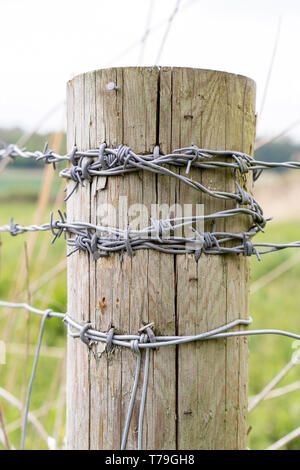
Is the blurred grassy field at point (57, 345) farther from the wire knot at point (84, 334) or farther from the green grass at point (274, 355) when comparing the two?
the wire knot at point (84, 334)

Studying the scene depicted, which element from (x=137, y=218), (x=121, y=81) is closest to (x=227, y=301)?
(x=137, y=218)

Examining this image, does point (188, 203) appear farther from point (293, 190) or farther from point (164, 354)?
point (293, 190)

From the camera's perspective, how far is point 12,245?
27.3 feet

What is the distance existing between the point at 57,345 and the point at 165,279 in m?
4.40

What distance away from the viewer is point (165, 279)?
1173mm

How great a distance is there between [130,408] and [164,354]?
157 mm

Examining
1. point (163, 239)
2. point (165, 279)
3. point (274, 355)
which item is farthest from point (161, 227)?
point (274, 355)

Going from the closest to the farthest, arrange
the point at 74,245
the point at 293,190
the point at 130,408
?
1. the point at 130,408
2. the point at 74,245
3. the point at 293,190

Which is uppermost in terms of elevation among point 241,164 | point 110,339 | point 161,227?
point 241,164

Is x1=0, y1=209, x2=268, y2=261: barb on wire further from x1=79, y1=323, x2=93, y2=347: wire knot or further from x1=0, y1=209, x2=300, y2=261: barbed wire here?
x1=79, y1=323, x2=93, y2=347: wire knot

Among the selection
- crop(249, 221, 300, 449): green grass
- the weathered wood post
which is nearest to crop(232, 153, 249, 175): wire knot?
the weathered wood post

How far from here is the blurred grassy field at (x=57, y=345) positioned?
2270 millimetres

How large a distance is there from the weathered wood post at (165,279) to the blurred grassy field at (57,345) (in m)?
0.38

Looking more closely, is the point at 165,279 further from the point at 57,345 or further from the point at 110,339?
the point at 57,345
